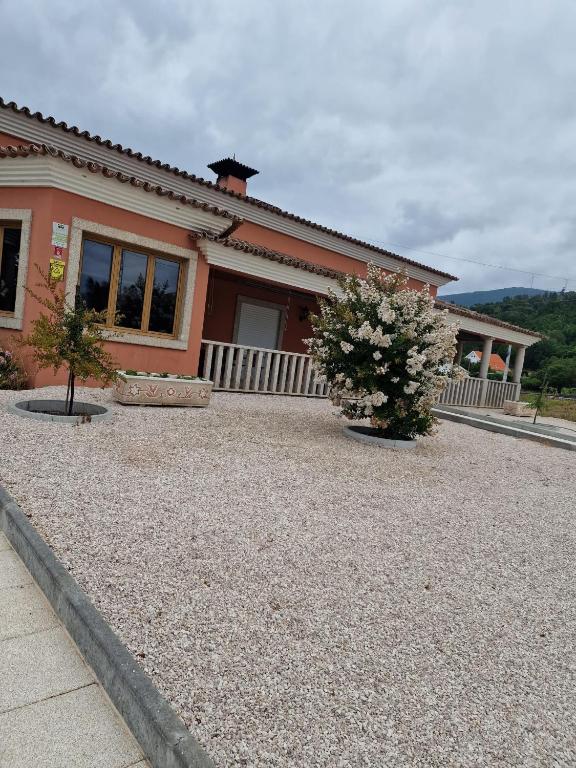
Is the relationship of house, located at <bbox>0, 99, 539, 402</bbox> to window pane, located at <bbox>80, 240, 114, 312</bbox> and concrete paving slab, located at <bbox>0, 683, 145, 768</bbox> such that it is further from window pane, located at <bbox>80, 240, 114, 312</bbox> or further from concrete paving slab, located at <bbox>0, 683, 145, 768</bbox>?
concrete paving slab, located at <bbox>0, 683, 145, 768</bbox>

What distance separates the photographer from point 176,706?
1.76 m

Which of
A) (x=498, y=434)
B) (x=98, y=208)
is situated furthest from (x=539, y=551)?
(x=98, y=208)

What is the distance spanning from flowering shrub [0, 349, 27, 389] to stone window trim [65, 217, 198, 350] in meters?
1.34

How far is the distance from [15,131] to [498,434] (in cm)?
1163

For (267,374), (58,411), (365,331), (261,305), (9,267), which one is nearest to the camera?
(58,411)

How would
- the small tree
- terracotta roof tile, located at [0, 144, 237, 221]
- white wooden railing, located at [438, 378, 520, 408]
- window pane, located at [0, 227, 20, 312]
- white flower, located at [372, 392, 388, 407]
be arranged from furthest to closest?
white wooden railing, located at [438, 378, 520, 408]
window pane, located at [0, 227, 20, 312]
terracotta roof tile, located at [0, 144, 237, 221]
white flower, located at [372, 392, 388, 407]
the small tree

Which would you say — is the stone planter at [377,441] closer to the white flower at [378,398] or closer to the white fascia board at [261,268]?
the white flower at [378,398]

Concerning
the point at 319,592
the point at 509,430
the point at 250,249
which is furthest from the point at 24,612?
the point at 509,430

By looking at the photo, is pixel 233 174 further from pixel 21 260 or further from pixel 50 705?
pixel 50 705

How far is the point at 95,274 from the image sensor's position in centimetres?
831

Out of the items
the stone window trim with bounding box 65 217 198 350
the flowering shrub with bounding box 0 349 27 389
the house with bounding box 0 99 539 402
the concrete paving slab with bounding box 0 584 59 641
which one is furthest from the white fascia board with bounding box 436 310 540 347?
the concrete paving slab with bounding box 0 584 59 641

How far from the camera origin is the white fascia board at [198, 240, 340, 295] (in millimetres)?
9406

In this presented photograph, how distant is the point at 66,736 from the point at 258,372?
9202mm

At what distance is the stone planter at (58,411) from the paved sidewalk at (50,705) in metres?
3.64
